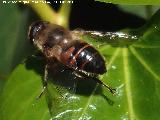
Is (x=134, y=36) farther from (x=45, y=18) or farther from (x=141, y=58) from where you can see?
(x=45, y=18)

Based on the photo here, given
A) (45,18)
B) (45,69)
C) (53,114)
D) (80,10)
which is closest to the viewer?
(53,114)

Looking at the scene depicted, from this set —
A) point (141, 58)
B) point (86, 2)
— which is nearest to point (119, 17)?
point (86, 2)

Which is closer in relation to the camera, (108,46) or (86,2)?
(108,46)

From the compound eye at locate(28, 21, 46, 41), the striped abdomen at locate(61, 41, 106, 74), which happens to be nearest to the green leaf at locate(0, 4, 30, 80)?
the compound eye at locate(28, 21, 46, 41)

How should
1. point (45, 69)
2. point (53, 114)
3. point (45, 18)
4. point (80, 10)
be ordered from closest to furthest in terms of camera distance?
point (53, 114), point (45, 69), point (45, 18), point (80, 10)

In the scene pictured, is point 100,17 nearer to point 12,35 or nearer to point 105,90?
point 12,35

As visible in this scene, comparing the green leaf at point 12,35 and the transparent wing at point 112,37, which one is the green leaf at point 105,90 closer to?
the transparent wing at point 112,37

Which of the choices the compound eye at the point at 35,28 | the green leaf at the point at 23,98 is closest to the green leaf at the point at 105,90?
the green leaf at the point at 23,98
